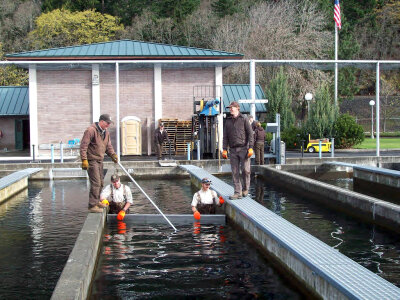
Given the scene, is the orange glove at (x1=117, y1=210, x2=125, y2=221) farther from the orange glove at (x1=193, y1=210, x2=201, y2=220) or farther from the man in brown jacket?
the orange glove at (x1=193, y1=210, x2=201, y2=220)

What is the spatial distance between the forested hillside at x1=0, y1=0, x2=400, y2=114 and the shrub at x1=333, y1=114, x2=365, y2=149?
36.4 feet

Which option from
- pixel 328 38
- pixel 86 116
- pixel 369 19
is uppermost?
pixel 369 19

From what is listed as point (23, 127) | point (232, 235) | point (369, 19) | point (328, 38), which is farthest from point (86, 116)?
point (369, 19)

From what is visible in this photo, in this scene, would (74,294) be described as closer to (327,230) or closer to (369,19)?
(327,230)

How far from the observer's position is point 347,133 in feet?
121

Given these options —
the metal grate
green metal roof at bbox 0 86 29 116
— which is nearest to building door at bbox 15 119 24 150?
green metal roof at bbox 0 86 29 116

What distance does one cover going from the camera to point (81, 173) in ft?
77.8

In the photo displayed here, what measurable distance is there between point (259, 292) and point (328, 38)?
4971cm

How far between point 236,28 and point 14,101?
933 inches

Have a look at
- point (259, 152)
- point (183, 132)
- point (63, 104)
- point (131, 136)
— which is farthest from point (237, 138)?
point (63, 104)

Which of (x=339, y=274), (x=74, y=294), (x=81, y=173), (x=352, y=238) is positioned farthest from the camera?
(x=81, y=173)

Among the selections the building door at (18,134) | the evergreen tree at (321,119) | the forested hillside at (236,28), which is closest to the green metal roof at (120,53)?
the evergreen tree at (321,119)

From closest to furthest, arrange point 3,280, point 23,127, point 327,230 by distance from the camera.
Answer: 1. point 3,280
2. point 327,230
3. point 23,127

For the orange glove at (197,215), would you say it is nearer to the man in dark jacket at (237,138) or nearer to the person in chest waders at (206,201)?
the person in chest waders at (206,201)
